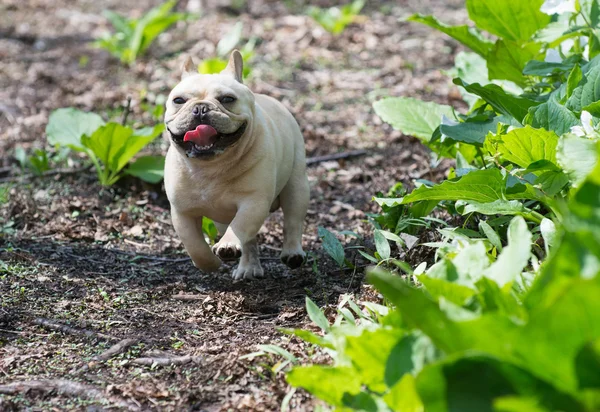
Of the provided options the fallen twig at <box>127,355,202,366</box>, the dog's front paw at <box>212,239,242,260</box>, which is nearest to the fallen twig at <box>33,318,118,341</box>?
the fallen twig at <box>127,355,202,366</box>

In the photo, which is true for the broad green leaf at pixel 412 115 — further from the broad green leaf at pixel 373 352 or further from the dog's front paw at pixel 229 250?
the broad green leaf at pixel 373 352

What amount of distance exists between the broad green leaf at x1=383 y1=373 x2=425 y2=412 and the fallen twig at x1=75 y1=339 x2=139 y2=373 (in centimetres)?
151

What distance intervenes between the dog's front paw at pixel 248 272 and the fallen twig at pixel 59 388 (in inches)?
63.1

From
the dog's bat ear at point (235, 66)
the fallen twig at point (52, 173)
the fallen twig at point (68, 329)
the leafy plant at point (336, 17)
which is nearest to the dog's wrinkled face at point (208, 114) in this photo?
the dog's bat ear at point (235, 66)

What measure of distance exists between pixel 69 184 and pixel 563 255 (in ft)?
15.7

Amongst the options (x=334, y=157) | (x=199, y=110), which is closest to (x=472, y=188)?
(x=199, y=110)

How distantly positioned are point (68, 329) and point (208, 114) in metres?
1.22

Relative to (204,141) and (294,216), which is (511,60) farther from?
(204,141)

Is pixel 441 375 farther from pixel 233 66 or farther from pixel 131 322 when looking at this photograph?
pixel 233 66

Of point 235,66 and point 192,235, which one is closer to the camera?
point 192,235

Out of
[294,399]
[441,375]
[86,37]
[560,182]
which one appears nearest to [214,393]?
[294,399]

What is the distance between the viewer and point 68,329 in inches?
148

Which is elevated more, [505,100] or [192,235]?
[505,100]

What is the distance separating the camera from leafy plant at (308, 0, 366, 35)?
970 centimetres
